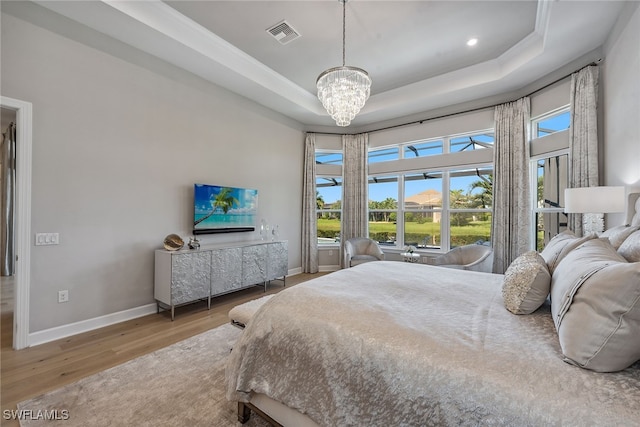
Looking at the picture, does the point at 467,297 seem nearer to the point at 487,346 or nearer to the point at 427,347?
the point at 487,346

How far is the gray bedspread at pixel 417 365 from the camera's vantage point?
2.87 ft

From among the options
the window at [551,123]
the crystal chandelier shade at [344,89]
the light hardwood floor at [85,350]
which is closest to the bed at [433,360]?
the light hardwood floor at [85,350]

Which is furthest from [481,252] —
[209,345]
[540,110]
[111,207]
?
[111,207]

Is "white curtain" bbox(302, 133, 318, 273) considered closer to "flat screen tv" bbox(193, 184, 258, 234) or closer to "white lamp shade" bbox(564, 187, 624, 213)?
"flat screen tv" bbox(193, 184, 258, 234)

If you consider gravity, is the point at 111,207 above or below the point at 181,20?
below

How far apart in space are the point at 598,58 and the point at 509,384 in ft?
13.7

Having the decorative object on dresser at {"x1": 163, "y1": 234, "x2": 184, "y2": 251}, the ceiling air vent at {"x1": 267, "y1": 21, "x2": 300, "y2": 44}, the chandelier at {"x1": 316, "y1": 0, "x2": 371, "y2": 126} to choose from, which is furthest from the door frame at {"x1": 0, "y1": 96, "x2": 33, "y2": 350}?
the chandelier at {"x1": 316, "y1": 0, "x2": 371, "y2": 126}

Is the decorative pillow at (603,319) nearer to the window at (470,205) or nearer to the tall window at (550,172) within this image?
the tall window at (550,172)

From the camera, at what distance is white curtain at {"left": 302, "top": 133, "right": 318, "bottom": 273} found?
19.2ft

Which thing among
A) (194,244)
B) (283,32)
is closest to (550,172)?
(283,32)

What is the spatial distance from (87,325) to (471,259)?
16.4ft

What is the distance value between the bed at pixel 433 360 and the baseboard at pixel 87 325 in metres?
2.41

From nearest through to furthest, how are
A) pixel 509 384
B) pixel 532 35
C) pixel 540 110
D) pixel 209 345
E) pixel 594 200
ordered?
pixel 509 384 < pixel 594 200 < pixel 209 345 < pixel 532 35 < pixel 540 110

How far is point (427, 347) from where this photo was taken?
44.9 inches
